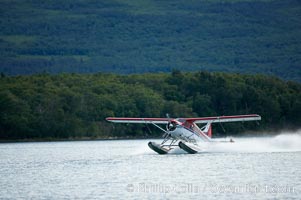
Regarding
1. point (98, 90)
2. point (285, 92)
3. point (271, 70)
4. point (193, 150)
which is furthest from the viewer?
point (271, 70)

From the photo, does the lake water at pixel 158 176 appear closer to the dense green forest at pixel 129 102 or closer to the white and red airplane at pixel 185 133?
the white and red airplane at pixel 185 133

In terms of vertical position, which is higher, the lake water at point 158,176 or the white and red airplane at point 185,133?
the white and red airplane at point 185,133

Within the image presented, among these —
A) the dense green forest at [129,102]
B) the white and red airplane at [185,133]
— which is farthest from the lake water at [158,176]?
the dense green forest at [129,102]

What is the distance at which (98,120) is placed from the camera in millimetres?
72000

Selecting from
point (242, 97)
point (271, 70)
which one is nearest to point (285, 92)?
point (242, 97)

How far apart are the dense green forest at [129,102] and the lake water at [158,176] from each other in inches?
1178

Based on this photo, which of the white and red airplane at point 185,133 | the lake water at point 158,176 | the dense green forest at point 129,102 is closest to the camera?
the lake water at point 158,176

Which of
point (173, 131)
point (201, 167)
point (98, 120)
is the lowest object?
point (201, 167)

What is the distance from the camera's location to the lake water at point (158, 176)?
2278cm

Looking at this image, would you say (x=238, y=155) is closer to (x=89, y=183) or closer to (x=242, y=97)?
(x=89, y=183)

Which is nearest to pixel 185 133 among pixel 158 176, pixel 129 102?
pixel 158 176

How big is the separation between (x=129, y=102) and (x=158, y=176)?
48.5 m

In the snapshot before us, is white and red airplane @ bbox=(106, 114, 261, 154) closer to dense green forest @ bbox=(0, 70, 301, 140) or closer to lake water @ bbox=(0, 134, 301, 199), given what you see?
lake water @ bbox=(0, 134, 301, 199)

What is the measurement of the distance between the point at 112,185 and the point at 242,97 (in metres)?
57.4
